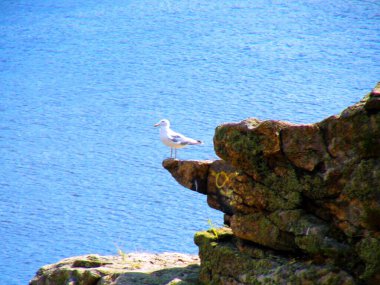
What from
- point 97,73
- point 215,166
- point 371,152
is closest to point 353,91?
point 97,73

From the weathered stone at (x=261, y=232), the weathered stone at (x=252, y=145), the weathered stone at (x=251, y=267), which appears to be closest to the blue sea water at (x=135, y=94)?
the weathered stone at (x=251, y=267)

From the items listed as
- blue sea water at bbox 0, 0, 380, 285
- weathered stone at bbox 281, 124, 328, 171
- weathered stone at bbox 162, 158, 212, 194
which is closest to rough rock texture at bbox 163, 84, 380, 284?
weathered stone at bbox 281, 124, 328, 171

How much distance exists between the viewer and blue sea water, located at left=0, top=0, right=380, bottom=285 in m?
8.55

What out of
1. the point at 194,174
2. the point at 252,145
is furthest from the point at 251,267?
the point at 194,174

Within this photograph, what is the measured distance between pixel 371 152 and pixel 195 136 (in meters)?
5.81

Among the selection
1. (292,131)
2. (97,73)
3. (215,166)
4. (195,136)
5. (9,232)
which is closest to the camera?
(292,131)

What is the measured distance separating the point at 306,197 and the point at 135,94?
270 inches

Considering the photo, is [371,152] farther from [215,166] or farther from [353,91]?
[353,91]

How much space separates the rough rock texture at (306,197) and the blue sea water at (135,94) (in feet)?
12.5

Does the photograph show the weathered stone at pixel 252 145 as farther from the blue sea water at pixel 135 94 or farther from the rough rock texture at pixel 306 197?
the blue sea water at pixel 135 94

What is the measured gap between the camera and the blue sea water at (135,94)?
855 centimetres

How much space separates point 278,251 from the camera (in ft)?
13.8

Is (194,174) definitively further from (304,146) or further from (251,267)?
(304,146)

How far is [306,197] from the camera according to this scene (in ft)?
13.3
